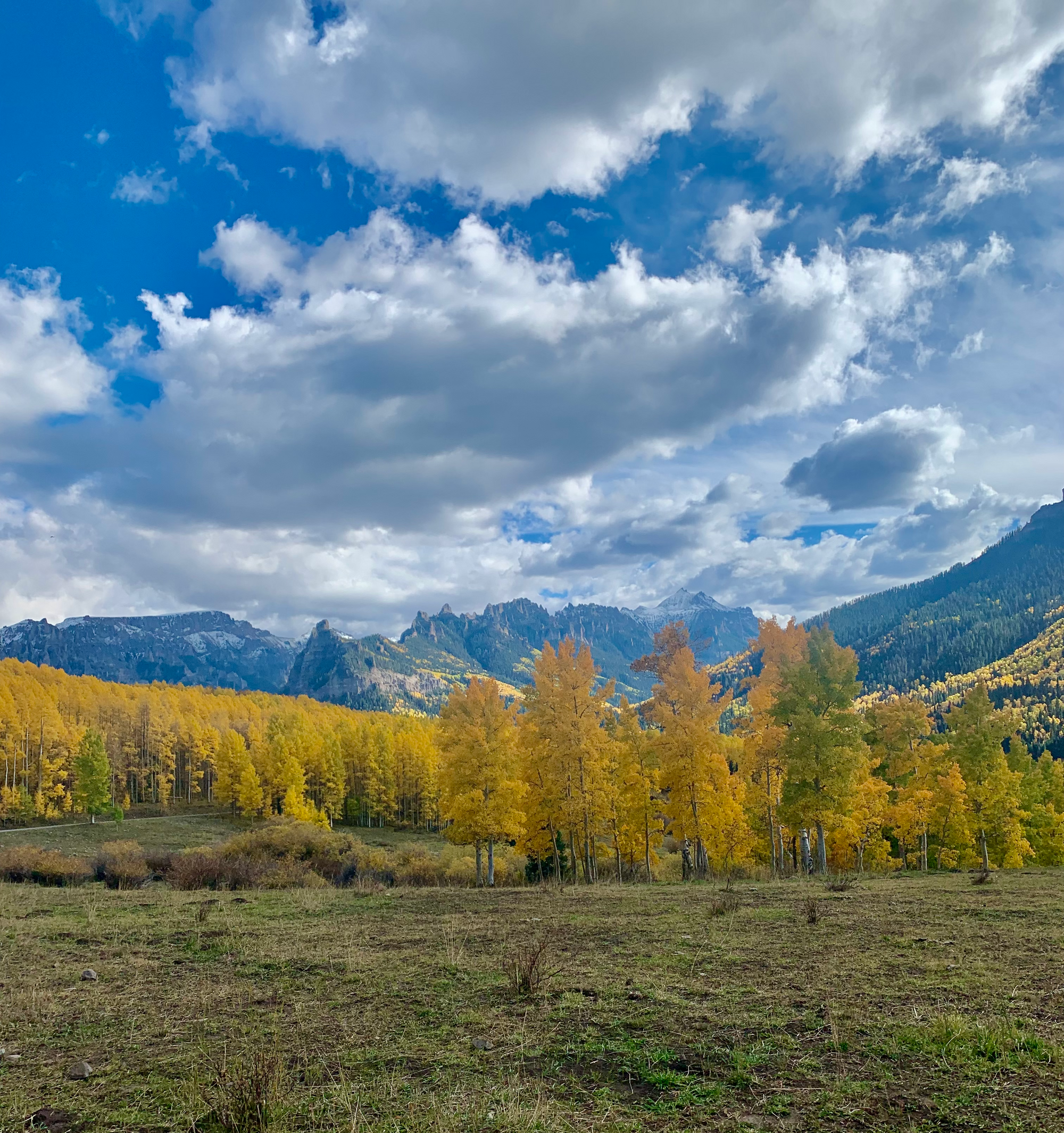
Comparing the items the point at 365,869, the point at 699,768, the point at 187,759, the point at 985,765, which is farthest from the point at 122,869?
the point at 187,759

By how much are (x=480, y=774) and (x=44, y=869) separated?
17367mm

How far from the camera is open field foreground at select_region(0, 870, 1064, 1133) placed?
5207 millimetres

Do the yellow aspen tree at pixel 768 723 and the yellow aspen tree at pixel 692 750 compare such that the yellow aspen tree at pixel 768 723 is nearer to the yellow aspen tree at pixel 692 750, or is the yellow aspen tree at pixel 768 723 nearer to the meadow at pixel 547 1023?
the yellow aspen tree at pixel 692 750

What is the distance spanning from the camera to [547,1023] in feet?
24.3

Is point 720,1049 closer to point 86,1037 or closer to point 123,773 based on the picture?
A: point 86,1037

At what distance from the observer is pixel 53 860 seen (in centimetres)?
2453

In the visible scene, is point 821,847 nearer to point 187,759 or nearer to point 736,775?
point 736,775

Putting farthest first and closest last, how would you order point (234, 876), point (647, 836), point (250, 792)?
point (250, 792) < point (647, 836) < point (234, 876)

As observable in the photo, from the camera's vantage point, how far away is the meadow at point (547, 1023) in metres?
5.18

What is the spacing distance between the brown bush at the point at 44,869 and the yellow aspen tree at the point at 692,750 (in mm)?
24615

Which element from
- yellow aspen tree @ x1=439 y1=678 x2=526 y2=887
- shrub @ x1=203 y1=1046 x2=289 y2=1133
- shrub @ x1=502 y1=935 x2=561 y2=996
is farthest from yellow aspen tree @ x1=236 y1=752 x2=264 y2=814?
shrub @ x1=203 y1=1046 x2=289 y2=1133

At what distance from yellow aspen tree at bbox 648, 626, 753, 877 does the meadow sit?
50.0ft

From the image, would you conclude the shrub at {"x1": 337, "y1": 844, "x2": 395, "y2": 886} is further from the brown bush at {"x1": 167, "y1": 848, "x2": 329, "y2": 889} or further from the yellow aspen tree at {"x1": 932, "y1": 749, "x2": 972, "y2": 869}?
the yellow aspen tree at {"x1": 932, "y1": 749, "x2": 972, "y2": 869}

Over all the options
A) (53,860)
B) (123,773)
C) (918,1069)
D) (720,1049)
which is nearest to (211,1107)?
(720,1049)
